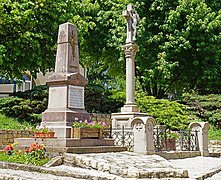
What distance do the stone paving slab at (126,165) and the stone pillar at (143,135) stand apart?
54.8 inches

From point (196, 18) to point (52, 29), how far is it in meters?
9.36

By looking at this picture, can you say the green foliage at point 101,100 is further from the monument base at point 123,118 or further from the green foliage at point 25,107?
the monument base at point 123,118

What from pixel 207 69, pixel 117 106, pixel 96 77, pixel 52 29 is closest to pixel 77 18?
pixel 52 29

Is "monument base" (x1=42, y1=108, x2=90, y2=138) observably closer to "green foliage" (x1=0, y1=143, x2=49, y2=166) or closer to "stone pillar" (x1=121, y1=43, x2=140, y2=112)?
"green foliage" (x1=0, y1=143, x2=49, y2=166)

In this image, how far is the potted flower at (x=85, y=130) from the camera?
1104cm

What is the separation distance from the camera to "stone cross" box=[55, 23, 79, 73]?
12547mm

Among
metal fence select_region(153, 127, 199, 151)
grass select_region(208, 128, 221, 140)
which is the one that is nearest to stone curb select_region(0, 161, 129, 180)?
metal fence select_region(153, 127, 199, 151)

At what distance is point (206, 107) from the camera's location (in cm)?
2269

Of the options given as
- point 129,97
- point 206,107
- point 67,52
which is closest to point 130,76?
point 129,97

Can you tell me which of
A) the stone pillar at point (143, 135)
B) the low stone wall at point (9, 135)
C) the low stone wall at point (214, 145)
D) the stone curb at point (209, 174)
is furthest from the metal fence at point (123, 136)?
the low stone wall at point (214, 145)

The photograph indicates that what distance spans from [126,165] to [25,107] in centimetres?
1021

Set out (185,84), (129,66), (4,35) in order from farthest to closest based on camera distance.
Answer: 1. (185,84)
2. (4,35)
3. (129,66)

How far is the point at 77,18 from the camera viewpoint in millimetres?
21109

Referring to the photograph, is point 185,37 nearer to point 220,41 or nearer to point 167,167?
point 220,41
